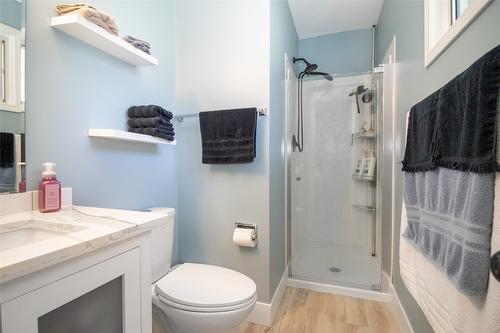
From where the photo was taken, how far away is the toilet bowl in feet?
3.63

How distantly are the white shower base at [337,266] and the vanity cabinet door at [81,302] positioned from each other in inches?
67.8

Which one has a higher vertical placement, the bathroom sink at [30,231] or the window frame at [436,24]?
the window frame at [436,24]

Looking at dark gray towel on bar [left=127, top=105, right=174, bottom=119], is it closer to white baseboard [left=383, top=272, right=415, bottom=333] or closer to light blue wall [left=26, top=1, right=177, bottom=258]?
light blue wall [left=26, top=1, right=177, bottom=258]

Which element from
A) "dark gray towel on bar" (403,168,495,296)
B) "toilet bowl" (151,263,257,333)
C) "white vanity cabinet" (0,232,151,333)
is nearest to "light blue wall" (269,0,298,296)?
"toilet bowl" (151,263,257,333)

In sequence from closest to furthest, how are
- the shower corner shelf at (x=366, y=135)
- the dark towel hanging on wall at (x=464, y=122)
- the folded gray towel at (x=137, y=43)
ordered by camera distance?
the dark towel hanging on wall at (x=464, y=122) < the folded gray towel at (x=137, y=43) < the shower corner shelf at (x=366, y=135)

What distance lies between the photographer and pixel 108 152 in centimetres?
128

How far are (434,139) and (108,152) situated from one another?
1470 mm

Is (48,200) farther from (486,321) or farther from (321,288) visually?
(321,288)

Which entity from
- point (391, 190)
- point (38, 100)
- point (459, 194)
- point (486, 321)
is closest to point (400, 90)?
point (391, 190)

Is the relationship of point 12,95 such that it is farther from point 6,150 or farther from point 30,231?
point 30,231

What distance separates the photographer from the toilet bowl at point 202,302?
1.11 m

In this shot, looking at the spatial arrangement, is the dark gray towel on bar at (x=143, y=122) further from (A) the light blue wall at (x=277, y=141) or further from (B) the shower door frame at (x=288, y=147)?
(B) the shower door frame at (x=288, y=147)

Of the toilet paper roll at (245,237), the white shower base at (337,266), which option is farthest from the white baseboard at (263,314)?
the white shower base at (337,266)

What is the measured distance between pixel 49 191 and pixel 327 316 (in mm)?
1817
